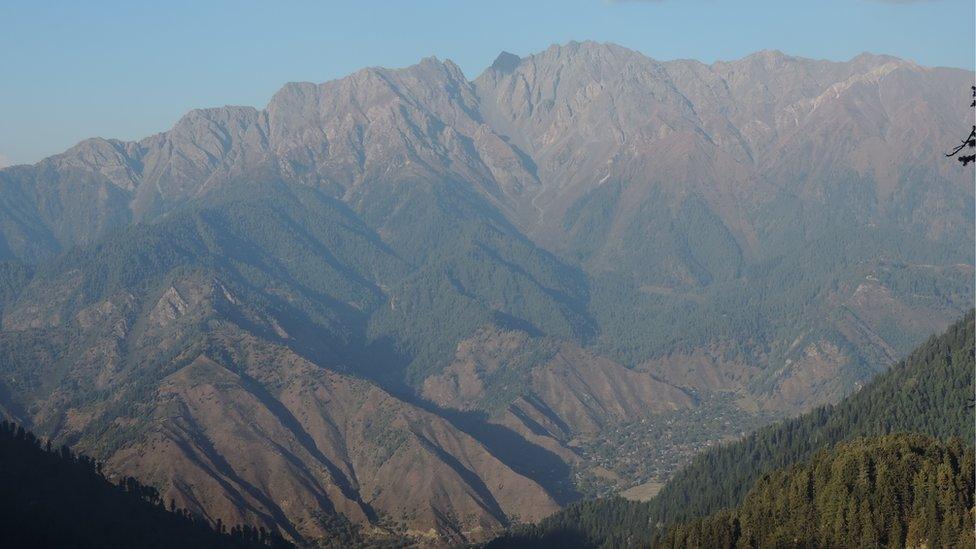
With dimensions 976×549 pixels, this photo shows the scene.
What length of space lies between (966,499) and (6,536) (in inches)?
5840

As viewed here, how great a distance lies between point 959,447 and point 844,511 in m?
22.9

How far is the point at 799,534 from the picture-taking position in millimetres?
173375

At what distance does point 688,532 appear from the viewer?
192 metres

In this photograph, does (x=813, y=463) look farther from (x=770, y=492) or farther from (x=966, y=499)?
(x=966, y=499)

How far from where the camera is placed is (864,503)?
548ft

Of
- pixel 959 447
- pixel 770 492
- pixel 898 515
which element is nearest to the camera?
pixel 898 515

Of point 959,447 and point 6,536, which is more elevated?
point 959,447

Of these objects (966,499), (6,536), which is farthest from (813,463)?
(6,536)

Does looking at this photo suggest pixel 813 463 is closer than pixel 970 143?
No

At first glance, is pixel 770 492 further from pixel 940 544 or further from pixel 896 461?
pixel 940 544

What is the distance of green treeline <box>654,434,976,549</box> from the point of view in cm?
15850

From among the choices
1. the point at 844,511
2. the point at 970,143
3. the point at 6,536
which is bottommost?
the point at 6,536

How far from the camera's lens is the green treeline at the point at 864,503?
158 metres

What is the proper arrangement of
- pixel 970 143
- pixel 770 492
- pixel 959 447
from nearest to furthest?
pixel 970 143 < pixel 959 447 < pixel 770 492
